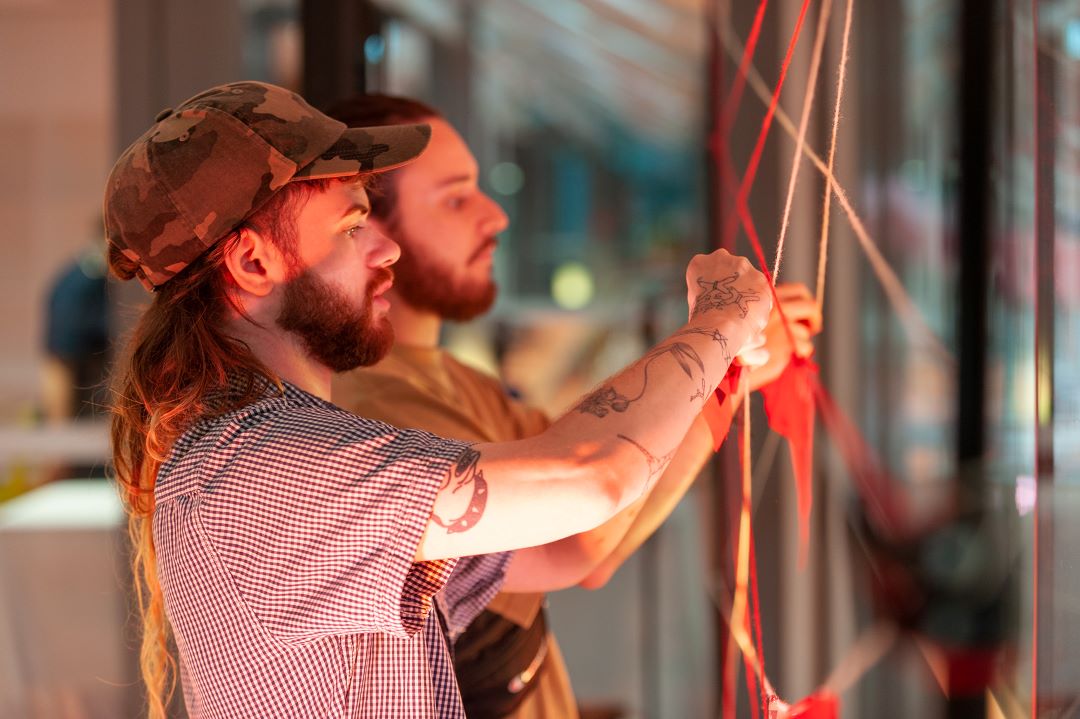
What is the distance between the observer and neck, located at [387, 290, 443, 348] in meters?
1.33

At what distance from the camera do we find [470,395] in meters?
1.36

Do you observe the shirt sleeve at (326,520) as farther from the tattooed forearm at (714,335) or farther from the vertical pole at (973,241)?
the vertical pole at (973,241)

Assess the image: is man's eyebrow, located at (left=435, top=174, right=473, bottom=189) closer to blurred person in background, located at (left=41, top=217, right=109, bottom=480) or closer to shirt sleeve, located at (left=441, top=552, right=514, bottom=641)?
Answer: shirt sleeve, located at (left=441, top=552, right=514, bottom=641)

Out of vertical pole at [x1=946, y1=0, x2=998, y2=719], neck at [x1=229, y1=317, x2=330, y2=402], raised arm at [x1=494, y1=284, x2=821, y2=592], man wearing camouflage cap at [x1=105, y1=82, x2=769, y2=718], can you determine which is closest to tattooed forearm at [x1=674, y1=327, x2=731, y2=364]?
man wearing camouflage cap at [x1=105, y1=82, x2=769, y2=718]

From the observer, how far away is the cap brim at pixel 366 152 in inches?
34.9

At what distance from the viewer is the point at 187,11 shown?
1.93m

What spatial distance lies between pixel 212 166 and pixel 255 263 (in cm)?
9

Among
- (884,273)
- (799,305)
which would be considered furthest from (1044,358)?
(884,273)

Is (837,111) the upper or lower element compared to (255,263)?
upper

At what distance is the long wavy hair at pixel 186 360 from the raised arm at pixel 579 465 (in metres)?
0.20

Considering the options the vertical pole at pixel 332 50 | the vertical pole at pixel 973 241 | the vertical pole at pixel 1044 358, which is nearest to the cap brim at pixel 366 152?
the vertical pole at pixel 1044 358

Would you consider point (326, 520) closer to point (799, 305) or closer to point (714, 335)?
point (714, 335)

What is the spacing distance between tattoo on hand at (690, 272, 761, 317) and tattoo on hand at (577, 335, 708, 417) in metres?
0.04

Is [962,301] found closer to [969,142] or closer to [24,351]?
[969,142]
